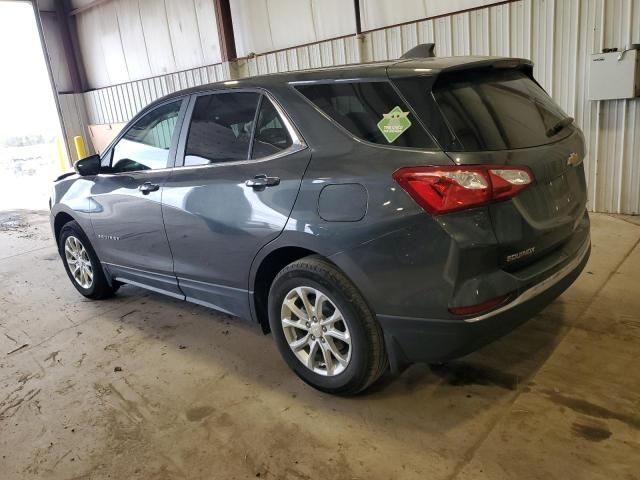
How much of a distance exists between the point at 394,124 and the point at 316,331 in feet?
3.48

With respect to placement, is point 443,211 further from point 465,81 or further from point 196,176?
point 196,176

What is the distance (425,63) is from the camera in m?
2.34

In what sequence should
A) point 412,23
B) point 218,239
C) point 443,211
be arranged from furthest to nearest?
point 412,23
point 218,239
point 443,211

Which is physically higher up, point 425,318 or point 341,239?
point 341,239

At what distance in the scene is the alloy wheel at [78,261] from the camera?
428 centimetres

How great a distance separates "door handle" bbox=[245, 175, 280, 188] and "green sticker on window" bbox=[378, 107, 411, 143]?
60 centimetres

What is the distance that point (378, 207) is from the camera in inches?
84.7

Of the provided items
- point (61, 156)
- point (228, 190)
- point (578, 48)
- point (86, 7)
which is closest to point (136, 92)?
point (86, 7)

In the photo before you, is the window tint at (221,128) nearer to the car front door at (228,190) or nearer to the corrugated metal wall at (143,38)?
the car front door at (228,190)

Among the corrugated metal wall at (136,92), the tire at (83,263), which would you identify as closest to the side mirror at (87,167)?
the tire at (83,263)

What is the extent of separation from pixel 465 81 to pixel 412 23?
423 centimetres

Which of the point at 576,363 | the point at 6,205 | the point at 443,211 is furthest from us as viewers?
the point at 6,205

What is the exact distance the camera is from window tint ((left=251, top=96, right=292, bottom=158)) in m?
2.60

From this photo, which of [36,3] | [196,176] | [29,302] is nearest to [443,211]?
[196,176]
